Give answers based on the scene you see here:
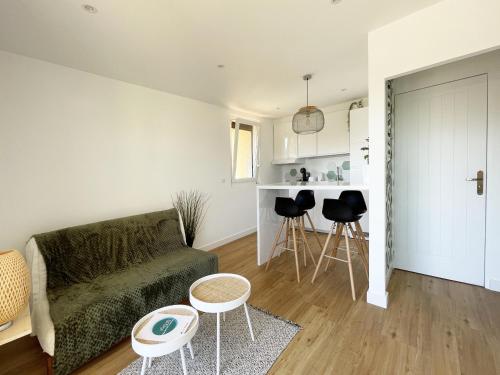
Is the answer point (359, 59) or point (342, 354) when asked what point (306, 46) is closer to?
point (359, 59)

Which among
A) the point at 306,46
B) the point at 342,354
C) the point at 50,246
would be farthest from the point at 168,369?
the point at 306,46

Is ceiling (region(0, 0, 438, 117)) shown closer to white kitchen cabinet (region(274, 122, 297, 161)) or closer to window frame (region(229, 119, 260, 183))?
window frame (region(229, 119, 260, 183))

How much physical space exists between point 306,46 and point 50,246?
2928mm

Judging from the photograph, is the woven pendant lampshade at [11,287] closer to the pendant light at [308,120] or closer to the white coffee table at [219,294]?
the white coffee table at [219,294]

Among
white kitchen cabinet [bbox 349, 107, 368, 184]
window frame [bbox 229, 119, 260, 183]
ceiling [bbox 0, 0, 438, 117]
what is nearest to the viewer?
ceiling [bbox 0, 0, 438, 117]

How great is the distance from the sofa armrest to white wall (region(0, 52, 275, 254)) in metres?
0.35

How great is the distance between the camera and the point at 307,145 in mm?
4594

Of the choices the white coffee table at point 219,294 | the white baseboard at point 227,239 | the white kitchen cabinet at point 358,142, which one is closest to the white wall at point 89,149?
the white baseboard at point 227,239

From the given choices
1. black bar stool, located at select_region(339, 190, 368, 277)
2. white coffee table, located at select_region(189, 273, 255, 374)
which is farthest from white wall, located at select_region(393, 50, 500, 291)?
white coffee table, located at select_region(189, 273, 255, 374)

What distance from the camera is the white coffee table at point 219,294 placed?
1.44m

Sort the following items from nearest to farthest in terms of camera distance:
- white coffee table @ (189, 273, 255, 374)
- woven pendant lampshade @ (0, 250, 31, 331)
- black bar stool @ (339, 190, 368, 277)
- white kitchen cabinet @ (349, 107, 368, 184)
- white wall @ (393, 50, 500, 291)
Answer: woven pendant lampshade @ (0, 250, 31, 331), white coffee table @ (189, 273, 255, 374), white wall @ (393, 50, 500, 291), black bar stool @ (339, 190, 368, 277), white kitchen cabinet @ (349, 107, 368, 184)

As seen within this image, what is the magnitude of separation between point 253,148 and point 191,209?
2.00m

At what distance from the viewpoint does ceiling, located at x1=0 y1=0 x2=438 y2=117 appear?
5.22 ft

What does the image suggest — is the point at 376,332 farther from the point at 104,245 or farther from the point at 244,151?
the point at 244,151
